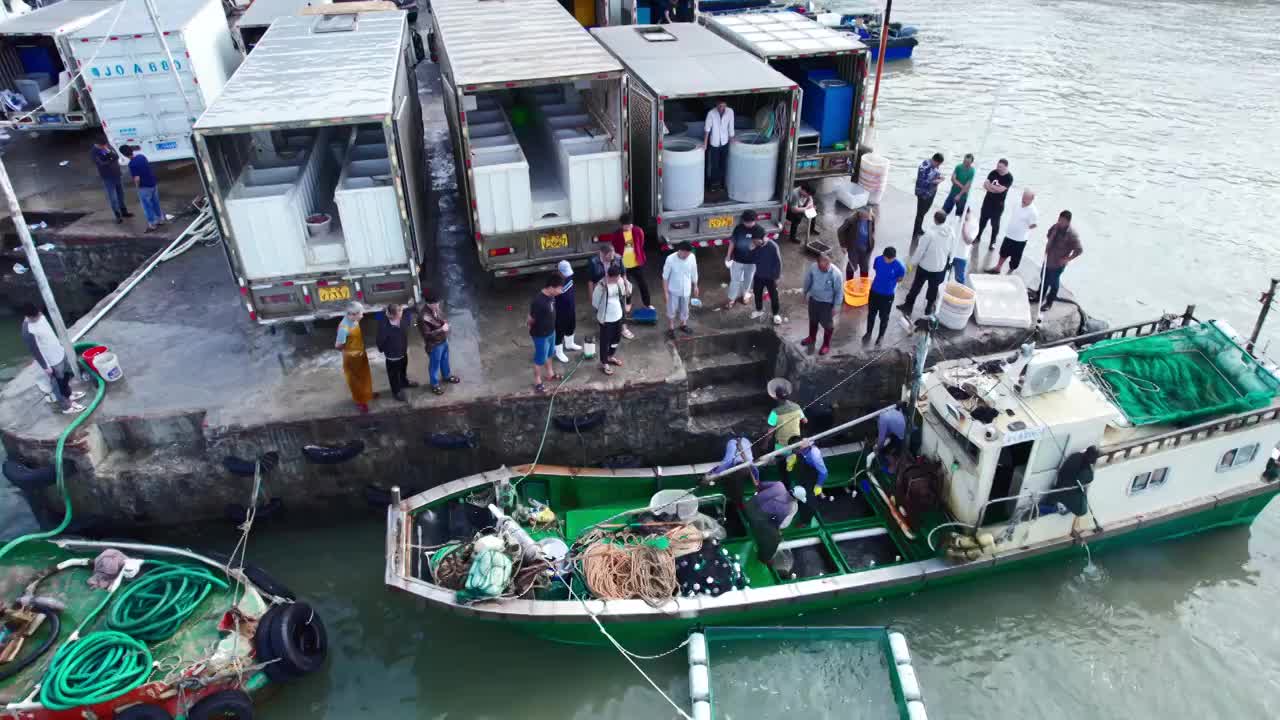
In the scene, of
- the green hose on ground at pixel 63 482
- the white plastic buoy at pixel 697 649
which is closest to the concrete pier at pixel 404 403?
the green hose on ground at pixel 63 482

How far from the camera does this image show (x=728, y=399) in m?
11.1

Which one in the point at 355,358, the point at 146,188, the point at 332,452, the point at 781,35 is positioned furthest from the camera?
the point at 781,35

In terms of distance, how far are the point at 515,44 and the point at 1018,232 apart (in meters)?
8.22

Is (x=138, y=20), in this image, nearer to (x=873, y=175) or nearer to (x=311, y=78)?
(x=311, y=78)

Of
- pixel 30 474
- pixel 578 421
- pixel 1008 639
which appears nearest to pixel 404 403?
pixel 578 421

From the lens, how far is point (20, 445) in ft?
31.1

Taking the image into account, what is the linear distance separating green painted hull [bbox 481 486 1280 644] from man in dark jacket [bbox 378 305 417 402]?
338cm

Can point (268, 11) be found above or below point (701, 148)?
above

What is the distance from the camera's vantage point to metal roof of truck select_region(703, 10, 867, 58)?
43.9 feet

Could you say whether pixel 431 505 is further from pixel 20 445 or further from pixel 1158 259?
pixel 1158 259

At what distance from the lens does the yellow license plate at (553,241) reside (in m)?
11.6

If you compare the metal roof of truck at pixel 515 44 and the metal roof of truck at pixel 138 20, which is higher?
the metal roof of truck at pixel 515 44

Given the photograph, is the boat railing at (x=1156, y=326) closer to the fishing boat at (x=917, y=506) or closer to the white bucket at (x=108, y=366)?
the fishing boat at (x=917, y=506)

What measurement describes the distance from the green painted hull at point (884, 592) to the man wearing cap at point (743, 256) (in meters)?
4.67
